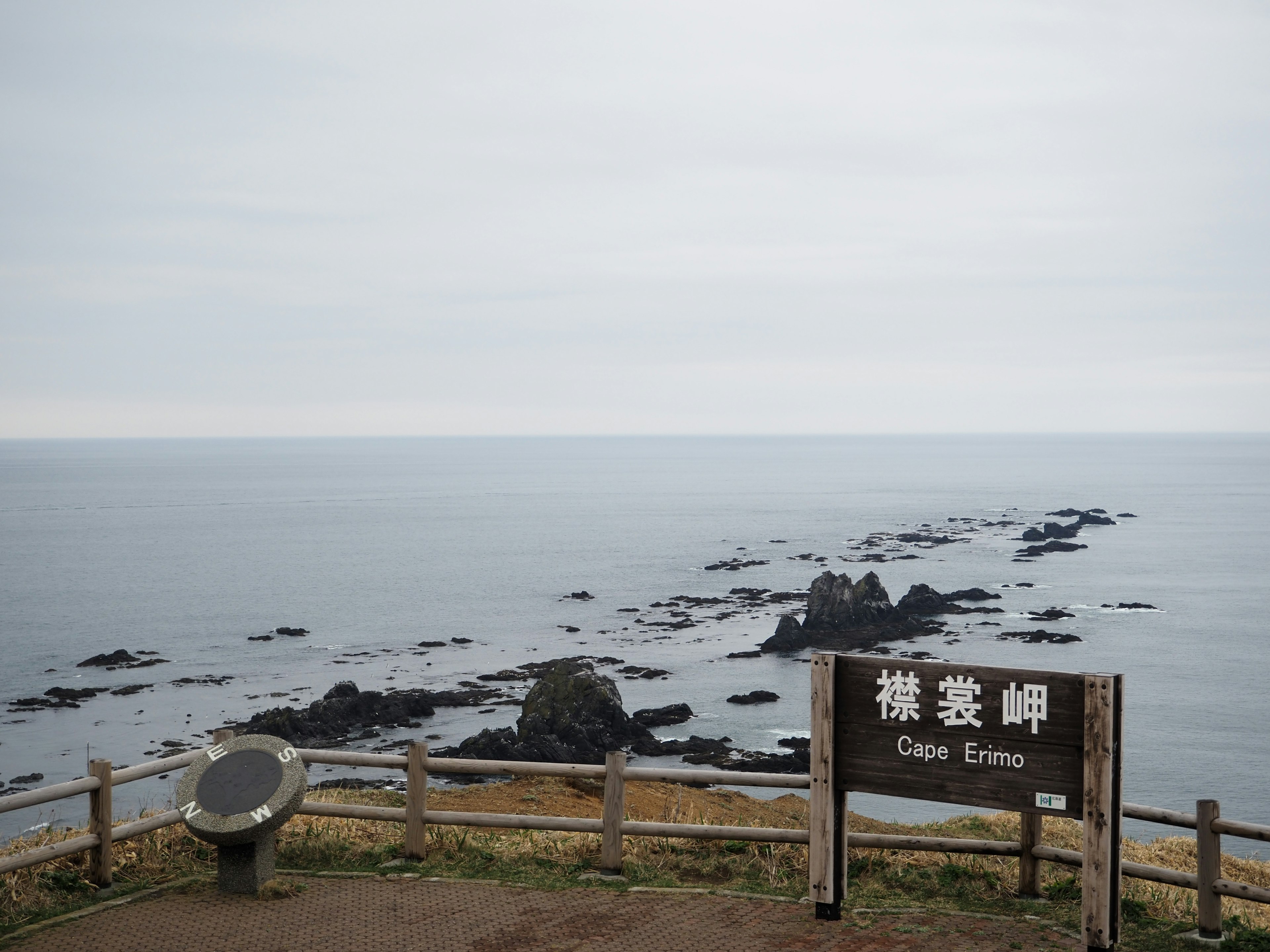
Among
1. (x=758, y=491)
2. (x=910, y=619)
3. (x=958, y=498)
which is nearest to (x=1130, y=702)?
(x=910, y=619)

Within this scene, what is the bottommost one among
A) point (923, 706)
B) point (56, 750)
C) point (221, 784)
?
point (56, 750)

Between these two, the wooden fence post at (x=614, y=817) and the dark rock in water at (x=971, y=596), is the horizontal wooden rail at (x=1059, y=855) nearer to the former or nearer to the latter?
the wooden fence post at (x=614, y=817)

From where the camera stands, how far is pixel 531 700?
39938 millimetres

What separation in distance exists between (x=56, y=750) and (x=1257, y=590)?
74847 mm

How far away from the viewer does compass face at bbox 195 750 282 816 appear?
8586 millimetres

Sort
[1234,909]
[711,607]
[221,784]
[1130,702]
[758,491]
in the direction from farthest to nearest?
[758,491] → [711,607] → [1130,702] → [1234,909] → [221,784]

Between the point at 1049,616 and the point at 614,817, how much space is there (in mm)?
59031

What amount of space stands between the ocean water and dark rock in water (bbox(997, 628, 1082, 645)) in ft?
1.63

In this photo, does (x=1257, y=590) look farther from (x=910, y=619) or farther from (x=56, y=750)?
(x=56, y=750)

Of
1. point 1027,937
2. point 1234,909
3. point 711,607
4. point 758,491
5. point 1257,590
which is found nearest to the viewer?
point 1027,937

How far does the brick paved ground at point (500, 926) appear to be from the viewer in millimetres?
7613

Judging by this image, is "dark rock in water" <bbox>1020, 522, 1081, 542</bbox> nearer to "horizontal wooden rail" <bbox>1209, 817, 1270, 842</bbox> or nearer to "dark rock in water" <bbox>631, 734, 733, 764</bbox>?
"dark rock in water" <bbox>631, 734, 733, 764</bbox>

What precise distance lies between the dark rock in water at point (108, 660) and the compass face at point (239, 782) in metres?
49.9

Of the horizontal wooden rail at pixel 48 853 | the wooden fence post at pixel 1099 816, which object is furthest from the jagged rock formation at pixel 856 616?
the wooden fence post at pixel 1099 816
